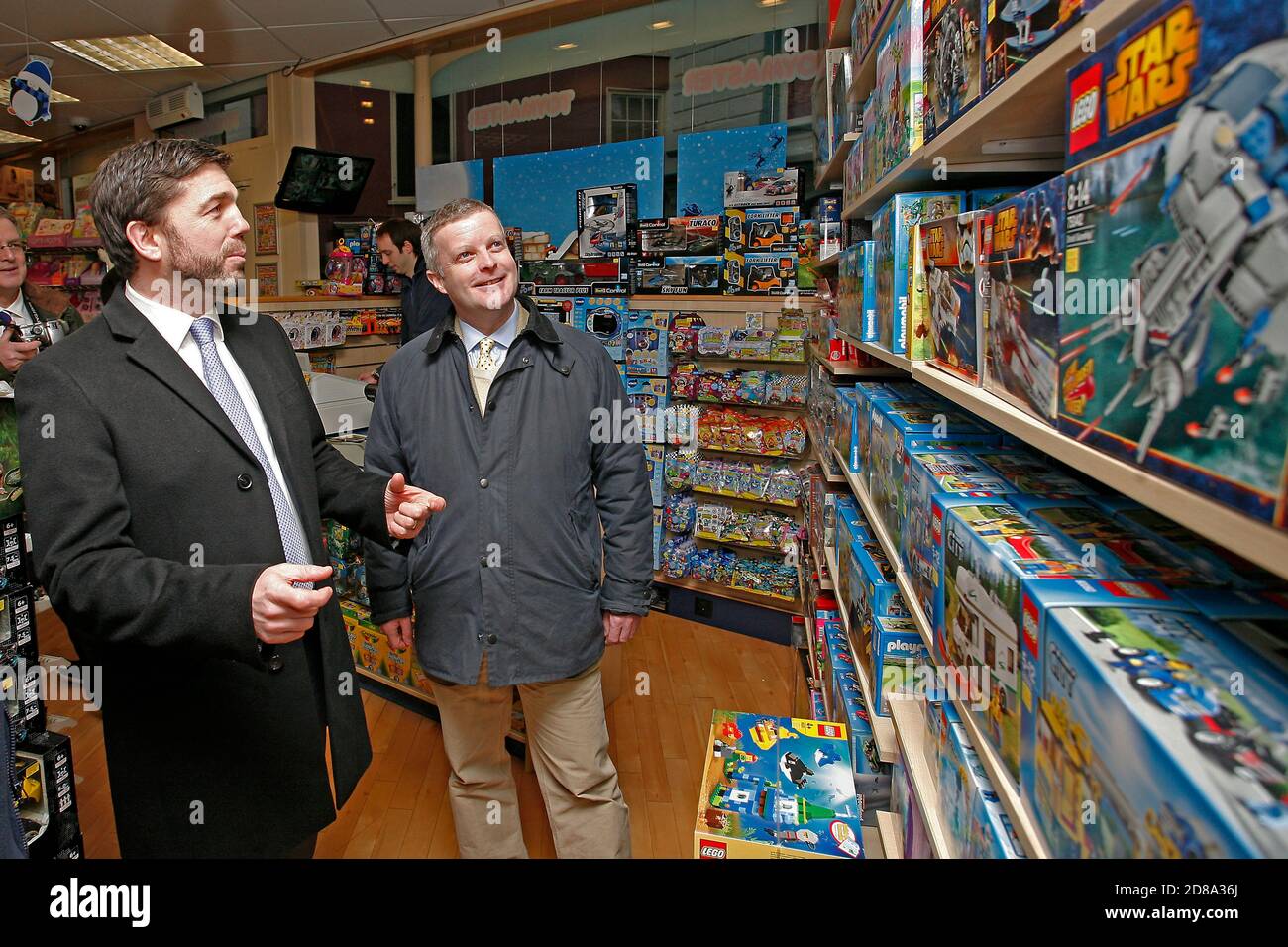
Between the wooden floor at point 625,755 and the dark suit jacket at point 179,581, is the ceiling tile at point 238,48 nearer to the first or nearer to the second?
the wooden floor at point 625,755

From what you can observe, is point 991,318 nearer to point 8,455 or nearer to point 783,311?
point 8,455

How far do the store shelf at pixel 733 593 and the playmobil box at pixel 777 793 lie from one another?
98.5 inches

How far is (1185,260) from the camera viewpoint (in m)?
0.65

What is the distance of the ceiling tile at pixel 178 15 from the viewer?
5594 mm

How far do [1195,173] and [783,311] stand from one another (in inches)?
165

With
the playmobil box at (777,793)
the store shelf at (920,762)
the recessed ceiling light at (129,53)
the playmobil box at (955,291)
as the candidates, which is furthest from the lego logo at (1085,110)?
the recessed ceiling light at (129,53)

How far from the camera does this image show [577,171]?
551 cm

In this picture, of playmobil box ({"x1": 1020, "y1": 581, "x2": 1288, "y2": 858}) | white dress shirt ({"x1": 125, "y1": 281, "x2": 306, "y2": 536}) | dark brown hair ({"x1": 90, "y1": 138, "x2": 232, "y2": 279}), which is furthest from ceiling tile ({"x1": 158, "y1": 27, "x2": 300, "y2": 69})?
playmobil box ({"x1": 1020, "y1": 581, "x2": 1288, "y2": 858})

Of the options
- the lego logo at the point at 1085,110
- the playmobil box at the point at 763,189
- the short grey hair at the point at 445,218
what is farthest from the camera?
the playmobil box at the point at 763,189

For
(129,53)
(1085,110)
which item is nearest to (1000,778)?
(1085,110)

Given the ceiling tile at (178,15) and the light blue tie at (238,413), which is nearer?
the light blue tie at (238,413)

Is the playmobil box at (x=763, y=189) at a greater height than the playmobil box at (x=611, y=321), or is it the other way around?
the playmobil box at (x=763, y=189)

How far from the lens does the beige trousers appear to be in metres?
2.34

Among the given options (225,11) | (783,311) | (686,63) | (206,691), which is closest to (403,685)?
(206,691)
